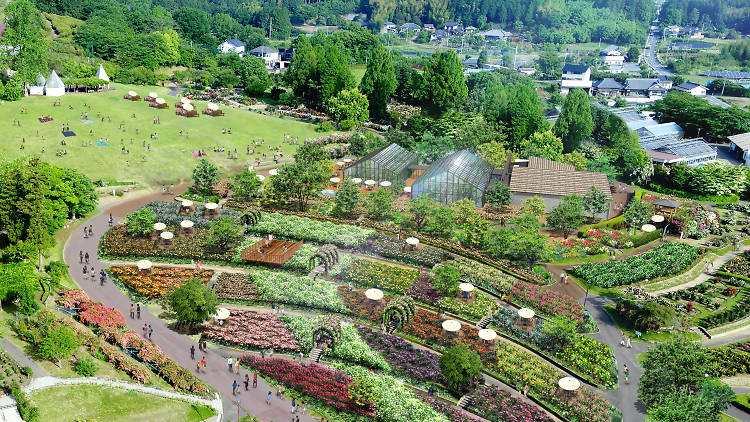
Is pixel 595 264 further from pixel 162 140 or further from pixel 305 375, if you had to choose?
pixel 162 140

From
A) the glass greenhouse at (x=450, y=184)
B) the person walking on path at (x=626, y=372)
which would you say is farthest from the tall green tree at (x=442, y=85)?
the person walking on path at (x=626, y=372)

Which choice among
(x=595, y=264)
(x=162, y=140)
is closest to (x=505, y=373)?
(x=595, y=264)

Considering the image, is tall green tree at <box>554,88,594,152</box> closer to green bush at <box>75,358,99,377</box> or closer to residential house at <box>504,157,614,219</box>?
residential house at <box>504,157,614,219</box>

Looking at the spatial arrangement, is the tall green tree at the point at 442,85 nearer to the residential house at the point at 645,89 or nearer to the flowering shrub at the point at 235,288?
the residential house at the point at 645,89

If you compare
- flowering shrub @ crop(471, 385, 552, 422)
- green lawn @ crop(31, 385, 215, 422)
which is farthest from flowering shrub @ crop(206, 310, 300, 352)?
flowering shrub @ crop(471, 385, 552, 422)

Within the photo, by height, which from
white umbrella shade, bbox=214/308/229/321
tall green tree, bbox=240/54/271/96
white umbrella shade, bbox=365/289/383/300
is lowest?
white umbrella shade, bbox=214/308/229/321

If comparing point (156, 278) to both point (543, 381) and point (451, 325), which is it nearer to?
point (451, 325)

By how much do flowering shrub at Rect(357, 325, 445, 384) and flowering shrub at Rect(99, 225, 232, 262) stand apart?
75.2ft

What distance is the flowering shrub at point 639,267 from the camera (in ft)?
248

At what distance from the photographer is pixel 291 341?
204ft

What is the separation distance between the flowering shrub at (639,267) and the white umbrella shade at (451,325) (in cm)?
2053

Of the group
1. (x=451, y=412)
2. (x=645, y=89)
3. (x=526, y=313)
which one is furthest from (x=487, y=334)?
(x=645, y=89)

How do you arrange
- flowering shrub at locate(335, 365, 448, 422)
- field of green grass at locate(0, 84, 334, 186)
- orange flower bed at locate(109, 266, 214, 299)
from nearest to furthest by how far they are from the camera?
flowering shrub at locate(335, 365, 448, 422), orange flower bed at locate(109, 266, 214, 299), field of green grass at locate(0, 84, 334, 186)

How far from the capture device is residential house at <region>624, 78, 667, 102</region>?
194m
